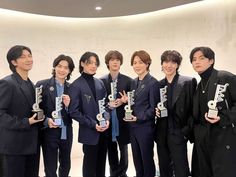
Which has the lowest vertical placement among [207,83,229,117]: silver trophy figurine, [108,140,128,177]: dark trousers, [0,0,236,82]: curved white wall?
[108,140,128,177]: dark trousers

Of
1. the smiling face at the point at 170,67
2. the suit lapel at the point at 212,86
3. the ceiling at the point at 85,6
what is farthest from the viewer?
the ceiling at the point at 85,6

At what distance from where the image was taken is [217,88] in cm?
291

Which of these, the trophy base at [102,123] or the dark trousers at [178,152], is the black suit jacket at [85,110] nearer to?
the trophy base at [102,123]

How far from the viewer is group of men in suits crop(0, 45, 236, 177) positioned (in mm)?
2902

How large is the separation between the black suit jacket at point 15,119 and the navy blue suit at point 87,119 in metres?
0.58

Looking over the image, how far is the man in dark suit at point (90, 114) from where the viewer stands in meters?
3.41

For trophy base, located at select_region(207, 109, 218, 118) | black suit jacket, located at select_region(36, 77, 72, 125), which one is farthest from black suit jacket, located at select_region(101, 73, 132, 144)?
trophy base, located at select_region(207, 109, 218, 118)

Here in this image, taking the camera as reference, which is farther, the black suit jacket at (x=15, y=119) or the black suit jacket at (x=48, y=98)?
the black suit jacket at (x=48, y=98)

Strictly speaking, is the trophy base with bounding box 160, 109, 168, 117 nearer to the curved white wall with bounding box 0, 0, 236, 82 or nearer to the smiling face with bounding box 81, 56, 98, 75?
the smiling face with bounding box 81, 56, 98, 75

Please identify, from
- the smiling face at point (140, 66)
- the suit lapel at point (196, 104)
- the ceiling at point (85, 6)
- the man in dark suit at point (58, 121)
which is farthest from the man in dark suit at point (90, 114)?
the ceiling at point (85, 6)

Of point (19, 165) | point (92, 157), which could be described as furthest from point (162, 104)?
point (19, 165)

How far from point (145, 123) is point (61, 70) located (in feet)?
3.84

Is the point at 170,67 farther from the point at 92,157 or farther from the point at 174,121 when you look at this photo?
the point at 92,157

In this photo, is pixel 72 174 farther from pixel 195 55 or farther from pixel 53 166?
pixel 195 55
